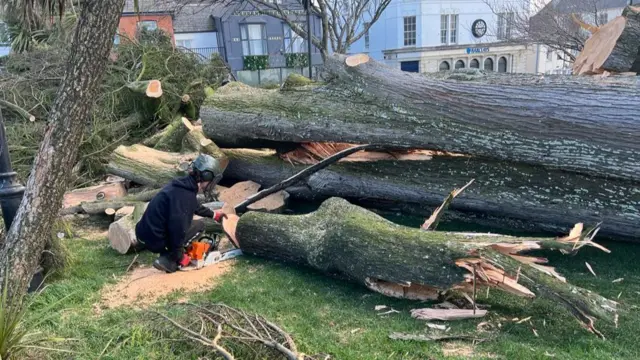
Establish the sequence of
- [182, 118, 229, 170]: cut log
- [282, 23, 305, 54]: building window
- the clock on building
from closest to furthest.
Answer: [182, 118, 229, 170]: cut log
[282, 23, 305, 54]: building window
the clock on building

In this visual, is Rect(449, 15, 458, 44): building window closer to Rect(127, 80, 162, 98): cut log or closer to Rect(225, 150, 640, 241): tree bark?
Rect(127, 80, 162, 98): cut log

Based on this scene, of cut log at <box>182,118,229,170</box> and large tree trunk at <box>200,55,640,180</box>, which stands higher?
large tree trunk at <box>200,55,640,180</box>

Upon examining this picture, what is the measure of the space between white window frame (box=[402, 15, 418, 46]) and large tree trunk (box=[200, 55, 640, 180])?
23.9 meters

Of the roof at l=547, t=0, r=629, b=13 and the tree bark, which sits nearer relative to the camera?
the tree bark

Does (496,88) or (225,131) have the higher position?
(496,88)

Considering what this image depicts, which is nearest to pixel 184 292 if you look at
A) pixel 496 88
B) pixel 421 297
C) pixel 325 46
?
pixel 421 297

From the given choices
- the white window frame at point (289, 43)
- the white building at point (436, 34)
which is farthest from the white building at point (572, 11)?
the white window frame at point (289, 43)

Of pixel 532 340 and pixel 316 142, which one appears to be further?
pixel 316 142

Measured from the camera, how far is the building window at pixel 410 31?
92.8 feet

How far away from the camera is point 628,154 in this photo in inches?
159

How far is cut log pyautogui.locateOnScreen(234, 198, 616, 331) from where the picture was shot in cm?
321

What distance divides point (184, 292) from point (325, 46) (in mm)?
11796

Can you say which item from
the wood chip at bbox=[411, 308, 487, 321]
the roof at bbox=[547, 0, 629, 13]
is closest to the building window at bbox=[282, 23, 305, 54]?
the roof at bbox=[547, 0, 629, 13]

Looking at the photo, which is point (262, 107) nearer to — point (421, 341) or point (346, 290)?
point (346, 290)
